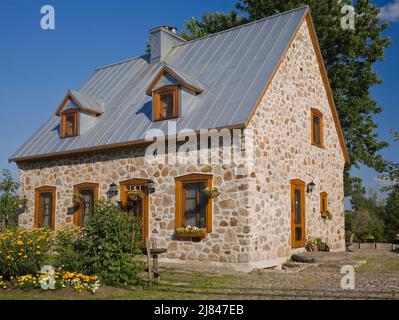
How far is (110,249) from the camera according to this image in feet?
32.0

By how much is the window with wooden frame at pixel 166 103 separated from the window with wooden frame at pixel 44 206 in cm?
533

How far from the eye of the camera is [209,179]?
13062mm

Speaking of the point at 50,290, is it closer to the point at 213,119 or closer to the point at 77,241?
the point at 77,241

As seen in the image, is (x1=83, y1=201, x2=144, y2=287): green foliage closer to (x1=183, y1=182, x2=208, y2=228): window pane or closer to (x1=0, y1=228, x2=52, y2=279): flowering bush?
(x1=0, y1=228, x2=52, y2=279): flowering bush

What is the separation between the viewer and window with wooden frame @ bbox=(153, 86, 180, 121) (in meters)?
14.6

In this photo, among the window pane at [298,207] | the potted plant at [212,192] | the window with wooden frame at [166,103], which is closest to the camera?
the potted plant at [212,192]

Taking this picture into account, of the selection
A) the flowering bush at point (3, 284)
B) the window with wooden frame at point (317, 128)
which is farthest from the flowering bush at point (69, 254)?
the window with wooden frame at point (317, 128)

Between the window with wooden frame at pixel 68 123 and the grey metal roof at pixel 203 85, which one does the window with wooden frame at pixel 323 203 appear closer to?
the grey metal roof at pixel 203 85

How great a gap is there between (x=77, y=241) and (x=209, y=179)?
4.12 m

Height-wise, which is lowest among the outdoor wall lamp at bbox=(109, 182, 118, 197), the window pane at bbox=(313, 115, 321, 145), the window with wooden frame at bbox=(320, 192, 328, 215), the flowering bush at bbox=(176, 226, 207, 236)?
the flowering bush at bbox=(176, 226, 207, 236)

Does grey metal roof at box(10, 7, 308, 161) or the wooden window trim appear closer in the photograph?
grey metal roof at box(10, 7, 308, 161)

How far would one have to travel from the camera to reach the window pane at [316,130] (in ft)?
55.7

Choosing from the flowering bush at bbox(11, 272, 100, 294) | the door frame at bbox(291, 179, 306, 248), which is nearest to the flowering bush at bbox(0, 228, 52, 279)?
the flowering bush at bbox(11, 272, 100, 294)

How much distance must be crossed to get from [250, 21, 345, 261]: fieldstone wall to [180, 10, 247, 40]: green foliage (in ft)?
34.5
